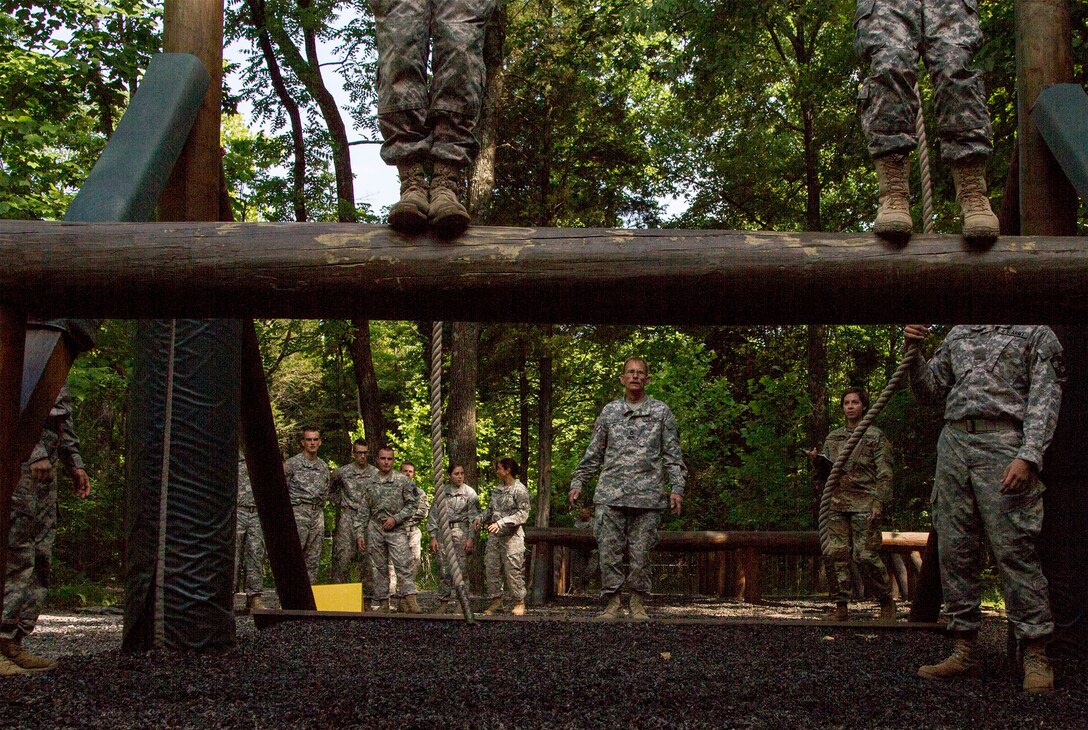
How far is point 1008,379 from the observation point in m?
4.85

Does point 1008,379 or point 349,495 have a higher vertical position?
point 1008,379

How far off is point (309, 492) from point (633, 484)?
17.9ft

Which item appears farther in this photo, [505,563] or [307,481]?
[307,481]

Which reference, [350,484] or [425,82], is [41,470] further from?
[350,484]

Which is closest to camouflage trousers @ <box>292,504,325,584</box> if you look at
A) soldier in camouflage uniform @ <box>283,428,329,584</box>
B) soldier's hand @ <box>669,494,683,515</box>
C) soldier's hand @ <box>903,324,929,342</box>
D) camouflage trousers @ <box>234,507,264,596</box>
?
soldier in camouflage uniform @ <box>283,428,329,584</box>

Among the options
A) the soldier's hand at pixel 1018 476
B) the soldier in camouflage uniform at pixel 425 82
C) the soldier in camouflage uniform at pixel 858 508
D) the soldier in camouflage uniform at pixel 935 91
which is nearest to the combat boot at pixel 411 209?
the soldier in camouflage uniform at pixel 425 82

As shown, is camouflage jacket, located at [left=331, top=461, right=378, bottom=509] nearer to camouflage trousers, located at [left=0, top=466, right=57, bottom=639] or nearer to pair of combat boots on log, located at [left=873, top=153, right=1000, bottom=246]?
camouflage trousers, located at [left=0, top=466, right=57, bottom=639]

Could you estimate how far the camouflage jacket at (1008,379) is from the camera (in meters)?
4.69

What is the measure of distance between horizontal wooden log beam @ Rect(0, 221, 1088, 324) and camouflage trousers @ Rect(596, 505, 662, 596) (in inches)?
188

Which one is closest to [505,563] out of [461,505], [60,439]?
[461,505]

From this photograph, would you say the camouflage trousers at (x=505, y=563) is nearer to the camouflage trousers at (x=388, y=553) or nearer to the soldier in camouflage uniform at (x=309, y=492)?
the camouflage trousers at (x=388, y=553)

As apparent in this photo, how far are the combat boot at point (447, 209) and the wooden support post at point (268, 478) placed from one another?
2.43 m

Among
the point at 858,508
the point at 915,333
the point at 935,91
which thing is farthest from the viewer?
the point at 858,508

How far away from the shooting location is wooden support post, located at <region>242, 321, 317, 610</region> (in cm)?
602
